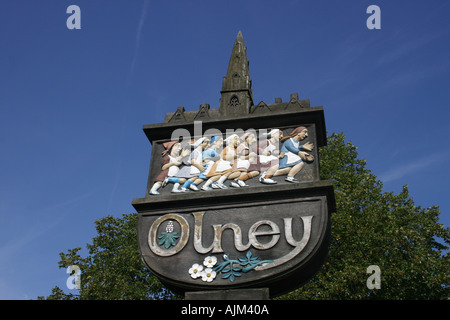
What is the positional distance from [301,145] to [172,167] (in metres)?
2.51

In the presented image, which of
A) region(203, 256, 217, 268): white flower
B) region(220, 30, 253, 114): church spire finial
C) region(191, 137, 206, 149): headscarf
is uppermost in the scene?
region(220, 30, 253, 114): church spire finial

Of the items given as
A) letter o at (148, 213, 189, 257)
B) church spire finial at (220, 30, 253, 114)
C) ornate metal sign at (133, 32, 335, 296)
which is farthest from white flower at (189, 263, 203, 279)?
church spire finial at (220, 30, 253, 114)

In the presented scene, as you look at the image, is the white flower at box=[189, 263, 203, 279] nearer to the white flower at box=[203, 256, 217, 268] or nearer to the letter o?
the white flower at box=[203, 256, 217, 268]

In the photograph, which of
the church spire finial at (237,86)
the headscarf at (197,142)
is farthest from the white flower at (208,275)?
the church spire finial at (237,86)

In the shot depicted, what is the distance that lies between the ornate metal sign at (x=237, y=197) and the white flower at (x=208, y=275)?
0.02 m

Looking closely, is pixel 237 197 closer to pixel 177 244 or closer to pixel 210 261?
pixel 210 261

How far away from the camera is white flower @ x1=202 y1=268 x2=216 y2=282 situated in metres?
8.14

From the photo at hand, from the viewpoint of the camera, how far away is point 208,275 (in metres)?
8.18

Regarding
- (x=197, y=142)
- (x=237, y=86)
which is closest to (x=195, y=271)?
(x=197, y=142)

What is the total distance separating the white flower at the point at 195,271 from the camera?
823 centimetres

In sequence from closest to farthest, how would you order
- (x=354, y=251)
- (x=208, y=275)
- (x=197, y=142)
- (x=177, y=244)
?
(x=208, y=275)
(x=177, y=244)
(x=197, y=142)
(x=354, y=251)

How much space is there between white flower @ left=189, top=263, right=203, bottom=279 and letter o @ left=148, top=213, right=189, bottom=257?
1.43 ft

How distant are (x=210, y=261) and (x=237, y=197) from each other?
4.09 feet

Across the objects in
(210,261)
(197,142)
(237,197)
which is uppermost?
(197,142)
